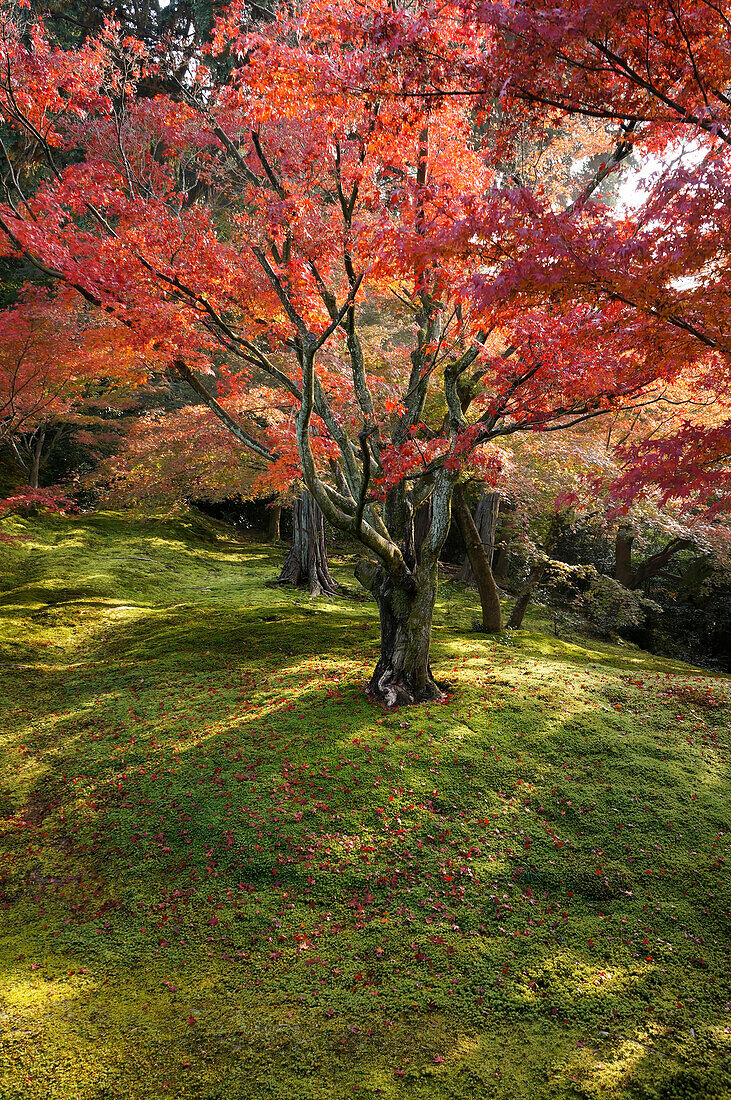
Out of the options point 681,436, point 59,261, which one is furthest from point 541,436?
point 59,261

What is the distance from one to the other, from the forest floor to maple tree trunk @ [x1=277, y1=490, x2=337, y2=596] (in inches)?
215

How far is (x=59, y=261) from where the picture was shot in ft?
18.9

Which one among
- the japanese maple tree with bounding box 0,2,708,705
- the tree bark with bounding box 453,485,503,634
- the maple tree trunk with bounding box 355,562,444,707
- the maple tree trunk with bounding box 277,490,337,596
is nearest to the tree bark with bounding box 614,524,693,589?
the tree bark with bounding box 453,485,503,634

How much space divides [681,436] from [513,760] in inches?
117

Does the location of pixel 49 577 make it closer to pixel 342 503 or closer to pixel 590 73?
pixel 342 503

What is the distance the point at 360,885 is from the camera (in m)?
3.88

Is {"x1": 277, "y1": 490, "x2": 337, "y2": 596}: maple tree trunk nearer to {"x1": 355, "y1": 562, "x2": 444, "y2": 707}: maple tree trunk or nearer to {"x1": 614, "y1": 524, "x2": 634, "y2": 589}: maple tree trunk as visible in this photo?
{"x1": 355, "y1": 562, "x2": 444, "y2": 707}: maple tree trunk

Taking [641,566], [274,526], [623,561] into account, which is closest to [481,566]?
[623,561]

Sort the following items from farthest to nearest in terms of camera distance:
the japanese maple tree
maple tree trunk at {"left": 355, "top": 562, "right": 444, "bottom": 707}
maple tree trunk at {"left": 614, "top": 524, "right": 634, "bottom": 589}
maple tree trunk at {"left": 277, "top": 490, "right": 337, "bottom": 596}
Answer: maple tree trunk at {"left": 614, "top": 524, "right": 634, "bottom": 589} < maple tree trunk at {"left": 277, "top": 490, "right": 337, "bottom": 596} < maple tree trunk at {"left": 355, "top": 562, "right": 444, "bottom": 707} < the japanese maple tree

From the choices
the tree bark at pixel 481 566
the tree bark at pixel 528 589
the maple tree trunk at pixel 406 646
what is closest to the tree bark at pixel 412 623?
the maple tree trunk at pixel 406 646

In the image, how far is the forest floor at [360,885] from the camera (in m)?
2.67

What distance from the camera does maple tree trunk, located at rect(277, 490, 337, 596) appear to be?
1283 cm

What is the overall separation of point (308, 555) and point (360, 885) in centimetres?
963

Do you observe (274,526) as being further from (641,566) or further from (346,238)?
(346,238)
